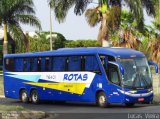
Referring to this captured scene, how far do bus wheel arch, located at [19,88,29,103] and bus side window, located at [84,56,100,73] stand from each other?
5.79m

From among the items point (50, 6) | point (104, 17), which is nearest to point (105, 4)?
point (104, 17)

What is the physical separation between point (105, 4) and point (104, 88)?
11.6 meters

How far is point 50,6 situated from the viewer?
3541cm

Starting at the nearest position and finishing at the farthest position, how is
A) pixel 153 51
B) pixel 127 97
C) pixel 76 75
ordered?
1. pixel 127 97
2. pixel 76 75
3. pixel 153 51

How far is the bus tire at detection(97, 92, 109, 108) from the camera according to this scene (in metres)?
23.9

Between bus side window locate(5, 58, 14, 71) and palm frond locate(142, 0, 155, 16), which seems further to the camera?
palm frond locate(142, 0, 155, 16)

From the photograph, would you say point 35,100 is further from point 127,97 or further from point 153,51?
point 153,51

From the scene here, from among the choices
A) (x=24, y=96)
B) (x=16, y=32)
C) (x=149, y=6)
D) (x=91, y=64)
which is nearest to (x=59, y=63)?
(x=91, y=64)

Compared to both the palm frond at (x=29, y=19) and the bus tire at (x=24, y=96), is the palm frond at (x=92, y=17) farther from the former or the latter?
the palm frond at (x=29, y=19)

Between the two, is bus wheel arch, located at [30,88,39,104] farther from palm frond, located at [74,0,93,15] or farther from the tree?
the tree

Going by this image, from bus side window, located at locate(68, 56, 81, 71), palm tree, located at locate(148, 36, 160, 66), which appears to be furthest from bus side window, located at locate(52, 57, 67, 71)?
palm tree, located at locate(148, 36, 160, 66)

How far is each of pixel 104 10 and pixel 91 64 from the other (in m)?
10.5

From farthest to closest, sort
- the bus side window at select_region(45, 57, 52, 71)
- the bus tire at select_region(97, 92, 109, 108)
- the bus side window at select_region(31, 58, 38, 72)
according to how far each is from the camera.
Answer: the bus side window at select_region(31, 58, 38, 72), the bus side window at select_region(45, 57, 52, 71), the bus tire at select_region(97, 92, 109, 108)

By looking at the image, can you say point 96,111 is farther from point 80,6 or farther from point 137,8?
point 80,6
